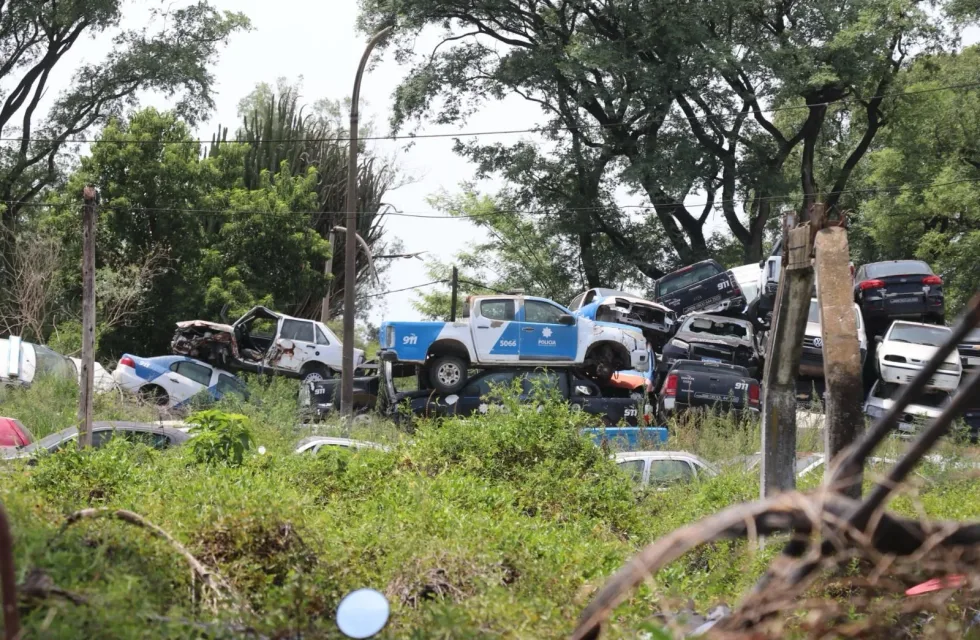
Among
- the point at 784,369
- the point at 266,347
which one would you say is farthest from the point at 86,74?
the point at 784,369

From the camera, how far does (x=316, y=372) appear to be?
26781 millimetres

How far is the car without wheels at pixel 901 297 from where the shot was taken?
82.2 ft

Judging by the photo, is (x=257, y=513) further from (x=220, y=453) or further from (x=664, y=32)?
(x=664, y=32)

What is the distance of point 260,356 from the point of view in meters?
26.5

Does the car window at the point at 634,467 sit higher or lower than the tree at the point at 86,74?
lower

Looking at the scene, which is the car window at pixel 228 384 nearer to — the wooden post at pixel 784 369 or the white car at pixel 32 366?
the white car at pixel 32 366

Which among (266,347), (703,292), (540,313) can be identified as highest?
(703,292)

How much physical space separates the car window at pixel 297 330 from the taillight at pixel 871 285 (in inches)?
529

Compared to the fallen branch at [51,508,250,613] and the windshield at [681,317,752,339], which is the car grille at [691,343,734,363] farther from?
the fallen branch at [51,508,250,613]

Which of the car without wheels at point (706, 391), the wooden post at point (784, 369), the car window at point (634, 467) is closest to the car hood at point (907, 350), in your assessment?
the car without wheels at point (706, 391)

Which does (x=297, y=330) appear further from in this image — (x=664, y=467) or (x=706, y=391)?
(x=664, y=467)

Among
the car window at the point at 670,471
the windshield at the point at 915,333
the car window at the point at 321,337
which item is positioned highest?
the windshield at the point at 915,333

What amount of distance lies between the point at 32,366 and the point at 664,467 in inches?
603

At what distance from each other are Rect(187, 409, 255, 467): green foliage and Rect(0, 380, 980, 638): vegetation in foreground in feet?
0.08
